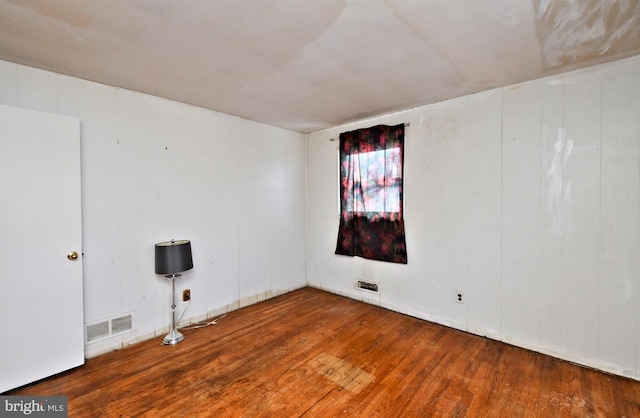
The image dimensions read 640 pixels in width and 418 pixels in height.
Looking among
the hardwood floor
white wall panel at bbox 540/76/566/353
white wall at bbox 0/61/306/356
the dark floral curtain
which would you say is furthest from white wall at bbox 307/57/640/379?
white wall at bbox 0/61/306/356

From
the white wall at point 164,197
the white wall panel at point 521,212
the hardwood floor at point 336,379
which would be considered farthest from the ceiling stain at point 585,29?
the white wall at point 164,197

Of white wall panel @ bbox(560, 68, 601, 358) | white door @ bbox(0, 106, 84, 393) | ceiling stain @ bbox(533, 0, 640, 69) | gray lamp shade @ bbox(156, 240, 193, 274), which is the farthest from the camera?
gray lamp shade @ bbox(156, 240, 193, 274)

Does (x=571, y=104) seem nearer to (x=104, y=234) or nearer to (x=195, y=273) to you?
(x=195, y=273)

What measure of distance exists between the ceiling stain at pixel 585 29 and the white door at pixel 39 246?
341 centimetres

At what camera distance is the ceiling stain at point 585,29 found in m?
1.58

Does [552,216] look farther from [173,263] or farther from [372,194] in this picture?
[173,263]

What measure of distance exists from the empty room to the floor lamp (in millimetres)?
22

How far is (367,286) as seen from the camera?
387 cm

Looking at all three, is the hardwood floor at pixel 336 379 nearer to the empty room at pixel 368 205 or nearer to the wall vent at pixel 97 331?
the empty room at pixel 368 205

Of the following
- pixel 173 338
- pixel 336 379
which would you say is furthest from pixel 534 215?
pixel 173 338

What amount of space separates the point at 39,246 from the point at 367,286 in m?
3.33

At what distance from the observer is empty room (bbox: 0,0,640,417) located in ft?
6.11

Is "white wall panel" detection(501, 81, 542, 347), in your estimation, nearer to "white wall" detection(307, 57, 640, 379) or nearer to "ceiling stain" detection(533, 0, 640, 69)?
"white wall" detection(307, 57, 640, 379)

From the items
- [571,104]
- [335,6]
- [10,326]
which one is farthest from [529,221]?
[10,326]
